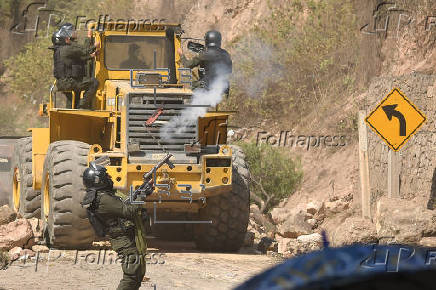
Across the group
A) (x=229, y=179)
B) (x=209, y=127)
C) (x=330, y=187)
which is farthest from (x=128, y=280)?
(x=330, y=187)

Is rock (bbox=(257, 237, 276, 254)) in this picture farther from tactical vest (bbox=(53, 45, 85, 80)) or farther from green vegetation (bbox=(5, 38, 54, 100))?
green vegetation (bbox=(5, 38, 54, 100))

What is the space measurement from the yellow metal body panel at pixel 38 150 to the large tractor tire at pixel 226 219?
2513mm

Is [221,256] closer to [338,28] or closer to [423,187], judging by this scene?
[423,187]

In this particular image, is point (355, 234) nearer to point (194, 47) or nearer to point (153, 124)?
point (153, 124)

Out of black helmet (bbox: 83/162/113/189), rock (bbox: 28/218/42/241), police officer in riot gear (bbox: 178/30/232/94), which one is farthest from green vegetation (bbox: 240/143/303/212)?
black helmet (bbox: 83/162/113/189)

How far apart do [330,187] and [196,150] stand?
7996 mm

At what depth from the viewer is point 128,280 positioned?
317 inches

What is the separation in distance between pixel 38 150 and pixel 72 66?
1370 millimetres

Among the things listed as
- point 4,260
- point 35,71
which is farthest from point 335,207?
point 35,71

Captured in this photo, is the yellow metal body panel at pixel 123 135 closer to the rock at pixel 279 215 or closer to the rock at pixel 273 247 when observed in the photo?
the rock at pixel 273 247

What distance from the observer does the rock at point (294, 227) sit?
15.7 meters

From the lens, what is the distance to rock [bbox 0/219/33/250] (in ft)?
41.1

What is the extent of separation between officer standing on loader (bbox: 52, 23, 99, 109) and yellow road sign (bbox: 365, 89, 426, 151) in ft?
13.5

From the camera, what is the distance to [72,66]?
13492mm
